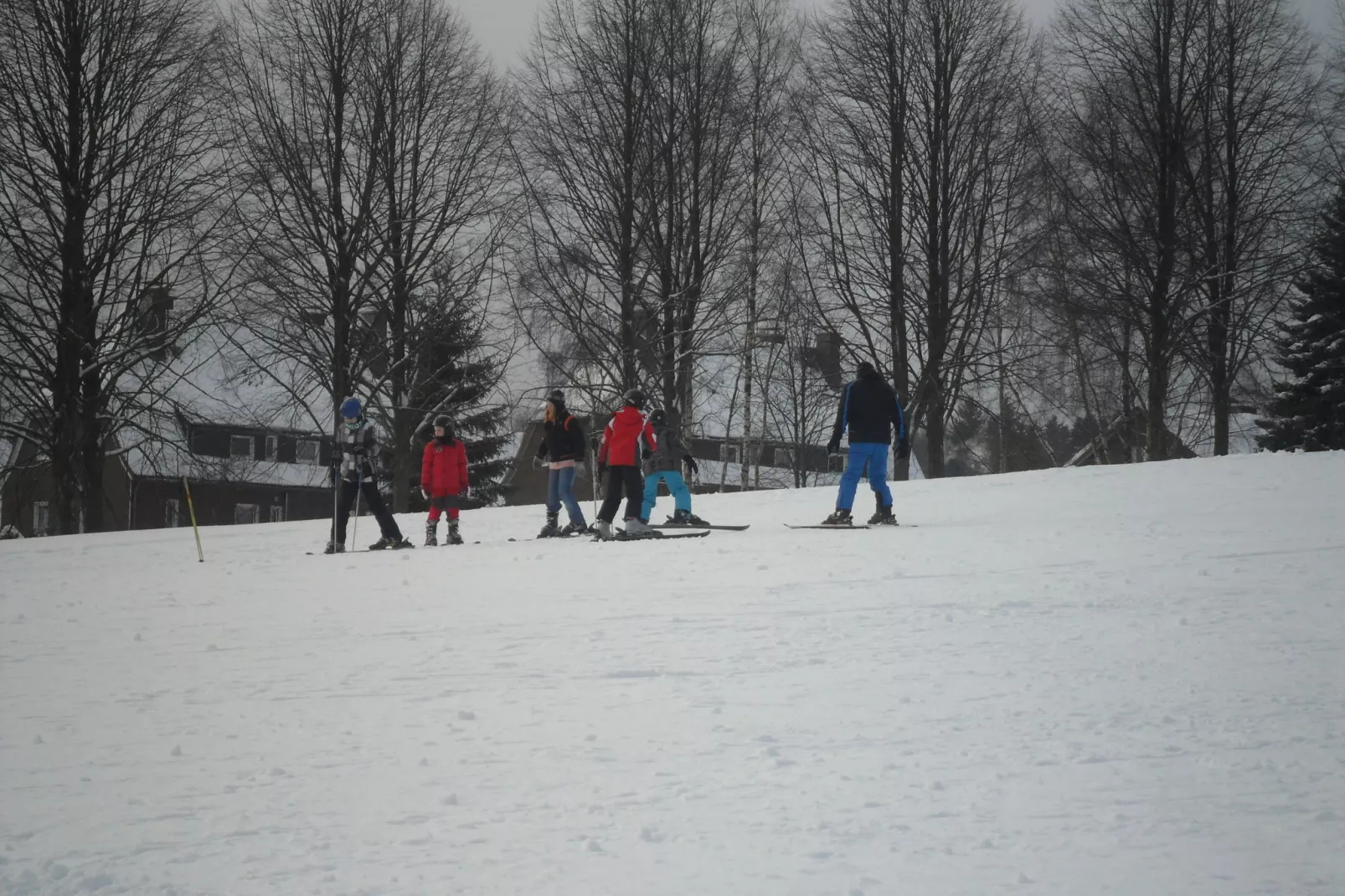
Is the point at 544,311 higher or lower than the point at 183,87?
lower

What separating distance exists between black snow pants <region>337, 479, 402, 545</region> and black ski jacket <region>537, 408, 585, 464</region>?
6.62 ft

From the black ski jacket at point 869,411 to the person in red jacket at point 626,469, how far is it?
2281 millimetres

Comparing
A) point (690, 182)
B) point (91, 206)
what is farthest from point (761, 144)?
point (91, 206)

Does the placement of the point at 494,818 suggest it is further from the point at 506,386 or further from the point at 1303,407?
the point at 1303,407

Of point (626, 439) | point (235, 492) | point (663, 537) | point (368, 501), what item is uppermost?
point (626, 439)

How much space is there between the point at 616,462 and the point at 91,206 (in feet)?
51.5

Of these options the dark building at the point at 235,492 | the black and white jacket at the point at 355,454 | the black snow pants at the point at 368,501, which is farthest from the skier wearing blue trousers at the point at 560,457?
the dark building at the point at 235,492

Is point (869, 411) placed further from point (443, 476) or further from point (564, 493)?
point (443, 476)

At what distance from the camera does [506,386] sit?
102 feet

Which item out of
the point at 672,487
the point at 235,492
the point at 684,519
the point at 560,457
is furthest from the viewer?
the point at 235,492

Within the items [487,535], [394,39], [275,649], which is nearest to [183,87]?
[394,39]

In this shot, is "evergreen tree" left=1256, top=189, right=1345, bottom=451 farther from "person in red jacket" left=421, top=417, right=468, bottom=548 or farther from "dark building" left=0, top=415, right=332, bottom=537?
"dark building" left=0, top=415, right=332, bottom=537

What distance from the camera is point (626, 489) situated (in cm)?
1463

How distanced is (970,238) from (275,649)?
2444cm
